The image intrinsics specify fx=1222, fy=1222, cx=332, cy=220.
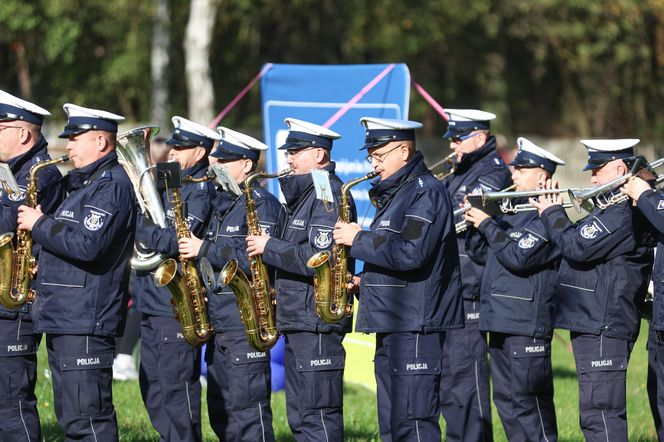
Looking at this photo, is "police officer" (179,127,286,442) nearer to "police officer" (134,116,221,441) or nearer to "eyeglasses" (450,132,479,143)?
"police officer" (134,116,221,441)

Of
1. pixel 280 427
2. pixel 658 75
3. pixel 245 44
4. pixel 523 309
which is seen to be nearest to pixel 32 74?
pixel 245 44

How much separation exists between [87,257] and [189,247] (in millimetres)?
880

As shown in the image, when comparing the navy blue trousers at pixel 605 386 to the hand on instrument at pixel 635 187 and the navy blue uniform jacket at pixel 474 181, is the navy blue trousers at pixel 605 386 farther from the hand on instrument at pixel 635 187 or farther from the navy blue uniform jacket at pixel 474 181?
Result: the navy blue uniform jacket at pixel 474 181

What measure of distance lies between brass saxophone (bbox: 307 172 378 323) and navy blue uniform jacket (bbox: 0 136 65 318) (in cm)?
180

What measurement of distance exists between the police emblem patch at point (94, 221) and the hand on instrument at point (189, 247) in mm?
745

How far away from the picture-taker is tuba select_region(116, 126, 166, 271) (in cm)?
819

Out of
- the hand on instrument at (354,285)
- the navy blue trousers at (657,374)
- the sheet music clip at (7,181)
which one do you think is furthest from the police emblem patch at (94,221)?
the navy blue trousers at (657,374)

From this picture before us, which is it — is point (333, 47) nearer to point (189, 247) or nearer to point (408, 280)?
point (189, 247)

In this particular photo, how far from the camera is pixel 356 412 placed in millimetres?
10539

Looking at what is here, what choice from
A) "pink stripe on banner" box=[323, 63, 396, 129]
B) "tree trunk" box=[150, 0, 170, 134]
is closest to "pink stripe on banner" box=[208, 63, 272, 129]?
"pink stripe on banner" box=[323, 63, 396, 129]

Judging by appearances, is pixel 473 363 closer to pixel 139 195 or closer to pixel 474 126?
pixel 474 126

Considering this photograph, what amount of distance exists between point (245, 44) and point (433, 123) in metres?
7.74

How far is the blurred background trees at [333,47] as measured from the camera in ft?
90.1

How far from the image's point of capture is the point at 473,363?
9000mm
